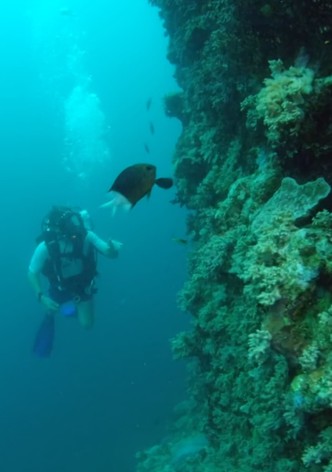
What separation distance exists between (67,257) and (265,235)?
22.5 ft

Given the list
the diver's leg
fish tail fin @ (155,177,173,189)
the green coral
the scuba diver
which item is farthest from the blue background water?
the green coral

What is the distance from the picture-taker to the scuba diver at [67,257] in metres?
9.00

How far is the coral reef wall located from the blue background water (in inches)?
469

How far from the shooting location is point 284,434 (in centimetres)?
340

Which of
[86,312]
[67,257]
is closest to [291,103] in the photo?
[67,257]

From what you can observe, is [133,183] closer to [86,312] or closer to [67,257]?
[67,257]

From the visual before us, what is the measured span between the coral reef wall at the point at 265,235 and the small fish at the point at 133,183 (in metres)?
0.81

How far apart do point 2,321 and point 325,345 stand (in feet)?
214

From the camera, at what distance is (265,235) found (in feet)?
9.38

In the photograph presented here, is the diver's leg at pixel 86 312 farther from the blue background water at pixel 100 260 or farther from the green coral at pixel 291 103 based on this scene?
the green coral at pixel 291 103

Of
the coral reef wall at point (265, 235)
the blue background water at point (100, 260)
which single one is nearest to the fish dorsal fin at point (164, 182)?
the coral reef wall at point (265, 235)

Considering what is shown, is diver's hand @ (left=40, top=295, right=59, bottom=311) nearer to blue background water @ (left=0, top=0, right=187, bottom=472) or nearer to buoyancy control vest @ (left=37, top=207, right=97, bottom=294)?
buoyancy control vest @ (left=37, top=207, right=97, bottom=294)

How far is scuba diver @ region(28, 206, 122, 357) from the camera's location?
900 cm

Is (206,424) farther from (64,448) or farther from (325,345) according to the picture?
(64,448)
